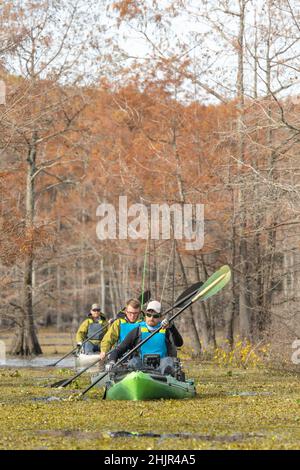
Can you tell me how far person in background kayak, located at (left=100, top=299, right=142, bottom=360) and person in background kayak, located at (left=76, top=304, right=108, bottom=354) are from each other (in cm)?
599

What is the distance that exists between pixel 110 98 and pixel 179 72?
23.4ft

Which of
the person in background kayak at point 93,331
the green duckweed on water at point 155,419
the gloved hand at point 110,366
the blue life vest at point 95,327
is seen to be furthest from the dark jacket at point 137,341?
the blue life vest at point 95,327

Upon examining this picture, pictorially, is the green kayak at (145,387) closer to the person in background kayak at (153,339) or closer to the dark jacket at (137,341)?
the person in background kayak at (153,339)

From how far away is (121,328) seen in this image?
18281mm

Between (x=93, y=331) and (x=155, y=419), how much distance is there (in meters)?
12.1

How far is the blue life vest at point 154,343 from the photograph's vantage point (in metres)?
16.7

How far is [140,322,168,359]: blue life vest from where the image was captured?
16.7 meters

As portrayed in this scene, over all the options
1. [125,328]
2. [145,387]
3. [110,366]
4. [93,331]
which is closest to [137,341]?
[110,366]

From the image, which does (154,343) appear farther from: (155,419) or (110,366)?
(155,419)

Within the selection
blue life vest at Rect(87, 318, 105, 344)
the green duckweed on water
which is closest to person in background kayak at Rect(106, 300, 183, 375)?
the green duckweed on water

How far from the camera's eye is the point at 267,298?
29.2 metres

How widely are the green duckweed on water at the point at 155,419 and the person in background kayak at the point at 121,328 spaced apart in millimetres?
805
